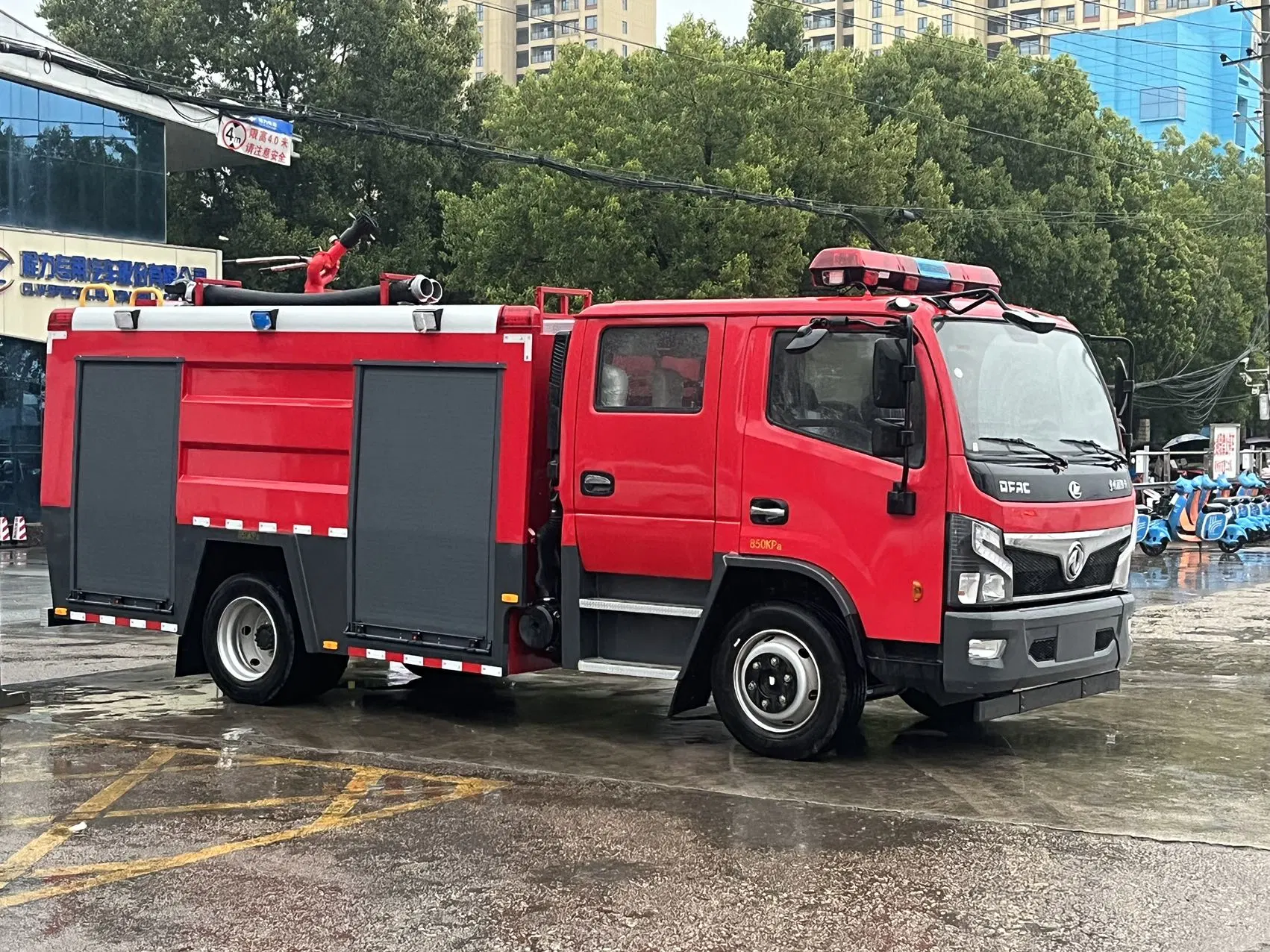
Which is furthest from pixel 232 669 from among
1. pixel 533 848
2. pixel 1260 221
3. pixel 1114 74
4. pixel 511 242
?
pixel 1114 74

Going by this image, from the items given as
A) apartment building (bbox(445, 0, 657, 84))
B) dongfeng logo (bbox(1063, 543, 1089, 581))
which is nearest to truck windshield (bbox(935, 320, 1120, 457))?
dongfeng logo (bbox(1063, 543, 1089, 581))

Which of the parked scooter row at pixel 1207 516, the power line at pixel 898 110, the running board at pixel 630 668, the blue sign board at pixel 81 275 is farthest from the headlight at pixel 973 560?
the power line at pixel 898 110

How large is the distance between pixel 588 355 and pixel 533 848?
3.19 meters

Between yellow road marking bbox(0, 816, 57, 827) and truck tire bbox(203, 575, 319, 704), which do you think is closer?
yellow road marking bbox(0, 816, 57, 827)

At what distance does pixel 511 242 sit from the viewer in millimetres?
36625

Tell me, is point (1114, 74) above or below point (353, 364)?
above

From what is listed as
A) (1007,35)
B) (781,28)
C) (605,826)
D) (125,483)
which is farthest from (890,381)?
(1007,35)

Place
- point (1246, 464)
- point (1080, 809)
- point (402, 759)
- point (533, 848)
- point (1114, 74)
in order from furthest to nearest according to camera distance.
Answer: point (1114, 74)
point (1246, 464)
point (402, 759)
point (1080, 809)
point (533, 848)

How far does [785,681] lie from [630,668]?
3.09ft

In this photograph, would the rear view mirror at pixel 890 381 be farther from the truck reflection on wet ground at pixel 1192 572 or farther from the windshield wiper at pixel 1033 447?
the truck reflection on wet ground at pixel 1192 572

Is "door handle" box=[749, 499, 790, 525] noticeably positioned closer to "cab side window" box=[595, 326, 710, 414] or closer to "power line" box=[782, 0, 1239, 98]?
"cab side window" box=[595, 326, 710, 414]

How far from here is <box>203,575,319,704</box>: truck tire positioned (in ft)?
34.3

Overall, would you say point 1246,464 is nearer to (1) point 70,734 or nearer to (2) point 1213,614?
(2) point 1213,614

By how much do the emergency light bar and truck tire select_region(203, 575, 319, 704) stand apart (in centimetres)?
395
